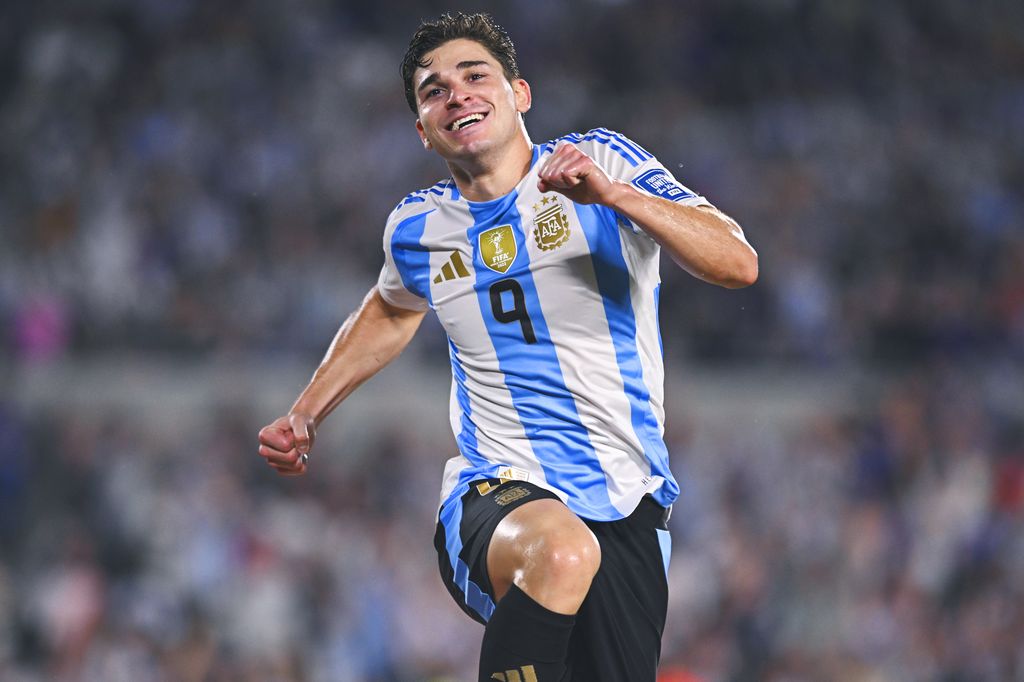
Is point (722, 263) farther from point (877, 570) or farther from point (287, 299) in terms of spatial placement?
point (287, 299)

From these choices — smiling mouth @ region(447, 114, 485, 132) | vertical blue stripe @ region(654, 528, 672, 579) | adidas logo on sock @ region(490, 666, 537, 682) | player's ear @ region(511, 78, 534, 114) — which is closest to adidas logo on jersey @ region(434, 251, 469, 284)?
smiling mouth @ region(447, 114, 485, 132)

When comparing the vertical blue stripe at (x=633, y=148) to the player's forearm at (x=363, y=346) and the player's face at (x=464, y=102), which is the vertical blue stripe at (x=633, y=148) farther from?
the player's forearm at (x=363, y=346)

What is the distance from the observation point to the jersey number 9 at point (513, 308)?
12.4 feet

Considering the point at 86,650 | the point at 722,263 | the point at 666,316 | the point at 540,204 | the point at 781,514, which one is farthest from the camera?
the point at 666,316

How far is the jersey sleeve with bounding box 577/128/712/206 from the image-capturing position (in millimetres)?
3580

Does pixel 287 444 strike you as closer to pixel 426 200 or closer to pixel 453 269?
pixel 453 269

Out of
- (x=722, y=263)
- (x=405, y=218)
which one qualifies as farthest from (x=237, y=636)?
(x=722, y=263)

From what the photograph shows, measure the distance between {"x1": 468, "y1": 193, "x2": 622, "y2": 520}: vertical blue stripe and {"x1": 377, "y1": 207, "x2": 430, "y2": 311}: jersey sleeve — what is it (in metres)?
0.39

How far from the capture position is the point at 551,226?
3.79m

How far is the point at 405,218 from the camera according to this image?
13.7 feet

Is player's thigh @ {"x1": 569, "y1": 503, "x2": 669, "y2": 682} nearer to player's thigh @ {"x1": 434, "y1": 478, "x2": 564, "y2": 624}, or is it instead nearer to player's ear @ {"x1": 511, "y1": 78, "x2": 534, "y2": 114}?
player's thigh @ {"x1": 434, "y1": 478, "x2": 564, "y2": 624}

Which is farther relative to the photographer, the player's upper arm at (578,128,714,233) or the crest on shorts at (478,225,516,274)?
the crest on shorts at (478,225,516,274)

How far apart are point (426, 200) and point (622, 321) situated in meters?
0.80

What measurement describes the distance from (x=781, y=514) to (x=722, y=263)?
612 cm
